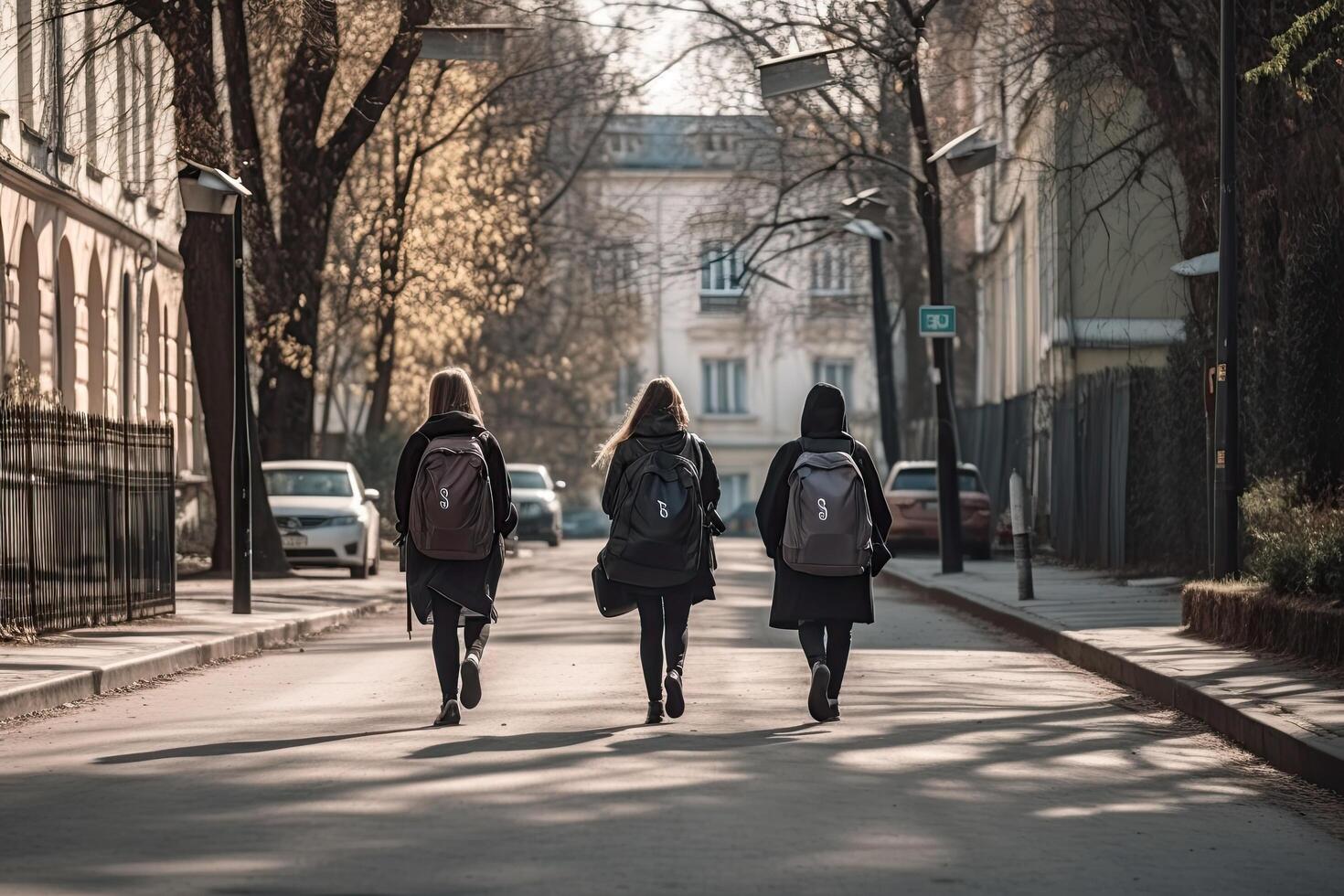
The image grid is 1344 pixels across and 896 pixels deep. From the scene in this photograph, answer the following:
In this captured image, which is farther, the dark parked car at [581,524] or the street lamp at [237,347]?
the dark parked car at [581,524]

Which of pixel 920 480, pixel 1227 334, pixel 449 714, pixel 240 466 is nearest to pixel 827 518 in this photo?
pixel 449 714

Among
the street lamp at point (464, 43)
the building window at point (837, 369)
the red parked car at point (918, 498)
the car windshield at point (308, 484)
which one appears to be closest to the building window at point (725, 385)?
the building window at point (837, 369)

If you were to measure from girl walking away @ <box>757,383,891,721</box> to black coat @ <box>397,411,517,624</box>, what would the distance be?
4.58 feet

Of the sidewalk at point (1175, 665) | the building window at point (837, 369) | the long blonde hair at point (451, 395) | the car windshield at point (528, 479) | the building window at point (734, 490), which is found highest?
the building window at point (837, 369)

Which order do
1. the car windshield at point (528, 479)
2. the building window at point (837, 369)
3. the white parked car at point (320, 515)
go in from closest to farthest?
the white parked car at point (320, 515) → the car windshield at point (528, 479) → the building window at point (837, 369)

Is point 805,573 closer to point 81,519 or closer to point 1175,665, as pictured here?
point 1175,665

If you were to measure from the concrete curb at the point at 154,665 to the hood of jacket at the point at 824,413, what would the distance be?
4.49 metres

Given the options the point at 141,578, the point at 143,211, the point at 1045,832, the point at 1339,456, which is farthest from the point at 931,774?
the point at 143,211

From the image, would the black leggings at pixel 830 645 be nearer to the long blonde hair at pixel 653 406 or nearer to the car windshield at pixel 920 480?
the long blonde hair at pixel 653 406

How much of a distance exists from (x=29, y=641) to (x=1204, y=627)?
8328mm

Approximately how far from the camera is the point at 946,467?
91.9 feet

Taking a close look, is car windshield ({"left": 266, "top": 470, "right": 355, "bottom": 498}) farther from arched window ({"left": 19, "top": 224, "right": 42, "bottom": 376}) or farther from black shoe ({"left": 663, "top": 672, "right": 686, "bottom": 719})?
black shoe ({"left": 663, "top": 672, "right": 686, "bottom": 719})

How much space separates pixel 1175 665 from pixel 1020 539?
25.8ft

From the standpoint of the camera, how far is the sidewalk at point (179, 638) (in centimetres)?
1305
